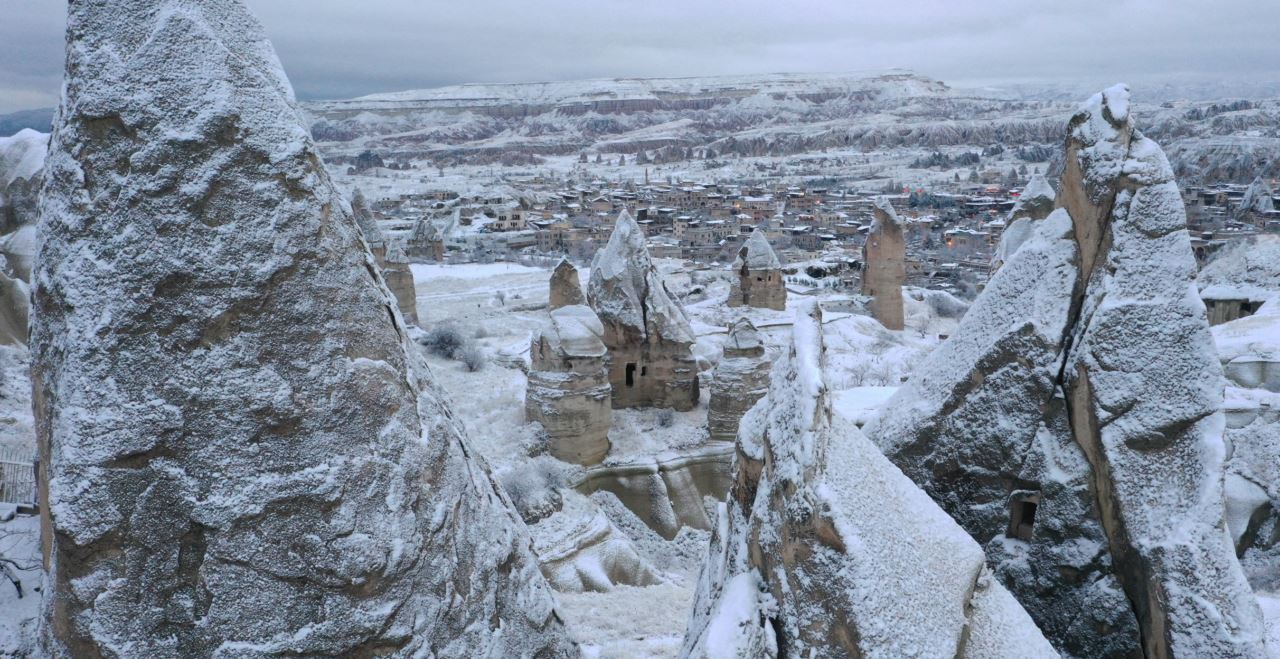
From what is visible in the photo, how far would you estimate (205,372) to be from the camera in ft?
9.96

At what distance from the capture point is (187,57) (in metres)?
3.00

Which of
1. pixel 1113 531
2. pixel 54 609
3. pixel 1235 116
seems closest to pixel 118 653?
pixel 54 609

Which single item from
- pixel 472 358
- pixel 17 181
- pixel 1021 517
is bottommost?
pixel 472 358

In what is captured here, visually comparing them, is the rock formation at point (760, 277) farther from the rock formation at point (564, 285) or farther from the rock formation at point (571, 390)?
the rock formation at point (571, 390)

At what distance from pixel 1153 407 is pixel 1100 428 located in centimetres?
23

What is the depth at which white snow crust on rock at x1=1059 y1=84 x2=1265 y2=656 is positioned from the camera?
12.3 ft

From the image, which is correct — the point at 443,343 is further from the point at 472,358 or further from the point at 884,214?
the point at 884,214

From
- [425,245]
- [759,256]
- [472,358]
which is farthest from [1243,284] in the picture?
[425,245]

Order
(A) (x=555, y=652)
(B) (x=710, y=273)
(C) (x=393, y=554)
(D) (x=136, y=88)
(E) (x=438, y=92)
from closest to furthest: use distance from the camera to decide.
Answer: (D) (x=136, y=88) → (C) (x=393, y=554) → (A) (x=555, y=652) → (B) (x=710, y=273) → (E) (x=438, y=92)

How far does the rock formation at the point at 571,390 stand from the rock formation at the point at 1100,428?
24.4ft

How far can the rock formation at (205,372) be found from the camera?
9.73 feet

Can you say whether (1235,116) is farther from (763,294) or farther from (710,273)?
(763,294)

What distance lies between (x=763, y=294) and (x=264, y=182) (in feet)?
55.8

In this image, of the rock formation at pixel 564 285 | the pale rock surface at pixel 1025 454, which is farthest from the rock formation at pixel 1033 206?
the rock formation at pixel 564 285
